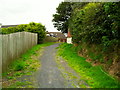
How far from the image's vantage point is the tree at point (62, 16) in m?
30.3

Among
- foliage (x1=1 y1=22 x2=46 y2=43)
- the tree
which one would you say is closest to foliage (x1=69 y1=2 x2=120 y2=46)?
foliage (x1=1 y1=22 x2=46 y2=43)

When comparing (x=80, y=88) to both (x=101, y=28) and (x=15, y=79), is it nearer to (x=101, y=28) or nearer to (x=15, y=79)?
(x=15, y=79)

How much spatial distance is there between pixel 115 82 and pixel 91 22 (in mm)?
5214

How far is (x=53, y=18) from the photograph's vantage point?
32625 millimetres

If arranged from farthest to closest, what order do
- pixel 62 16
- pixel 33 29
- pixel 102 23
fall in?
pixel 62 16 → pixel 33 29 → pixel 102 23

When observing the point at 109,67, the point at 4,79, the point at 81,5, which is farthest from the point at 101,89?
the point at 81,5

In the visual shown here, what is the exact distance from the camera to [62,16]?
30.9 metres

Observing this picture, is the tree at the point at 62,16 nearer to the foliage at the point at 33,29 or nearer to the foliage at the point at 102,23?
the foliage at the point at 33,29

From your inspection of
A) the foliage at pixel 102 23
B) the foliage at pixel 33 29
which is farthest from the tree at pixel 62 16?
the foliage at pixel 102 23

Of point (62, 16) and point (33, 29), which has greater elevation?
point (62, 16)

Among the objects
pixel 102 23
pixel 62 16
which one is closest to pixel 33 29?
pixel 62 16

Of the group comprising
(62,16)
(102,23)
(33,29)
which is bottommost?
(102,23)

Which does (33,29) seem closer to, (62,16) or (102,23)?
(62,16)

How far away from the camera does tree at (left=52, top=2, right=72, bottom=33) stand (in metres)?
30.3
